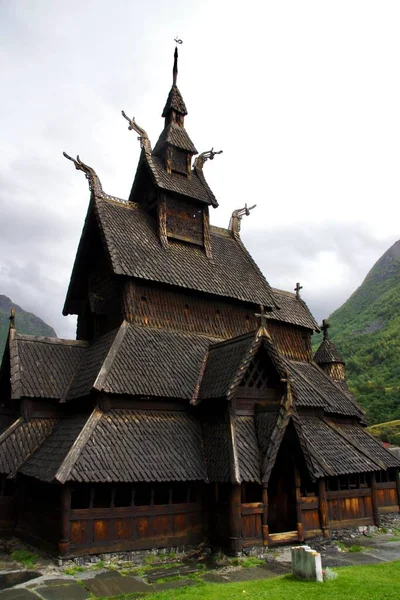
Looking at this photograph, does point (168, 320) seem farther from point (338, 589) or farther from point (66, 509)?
point (338, 589)

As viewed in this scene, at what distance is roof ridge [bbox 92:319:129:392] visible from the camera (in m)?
14.1

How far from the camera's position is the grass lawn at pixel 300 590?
8777 mm

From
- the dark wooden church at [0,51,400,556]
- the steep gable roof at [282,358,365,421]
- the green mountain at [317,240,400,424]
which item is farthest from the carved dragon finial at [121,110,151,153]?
the green mountain at [317,240,400,424]

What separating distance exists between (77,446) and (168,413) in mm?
3374

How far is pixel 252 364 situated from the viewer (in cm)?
1552

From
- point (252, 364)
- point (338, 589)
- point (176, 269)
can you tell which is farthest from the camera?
point (176, 269)

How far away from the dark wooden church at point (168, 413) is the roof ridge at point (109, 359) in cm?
4

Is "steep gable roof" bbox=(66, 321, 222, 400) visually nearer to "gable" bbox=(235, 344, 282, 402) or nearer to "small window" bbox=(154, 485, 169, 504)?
"gable" bbox=(235, 344, 282, 402)

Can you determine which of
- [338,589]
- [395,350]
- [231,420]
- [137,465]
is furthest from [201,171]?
[395,350]

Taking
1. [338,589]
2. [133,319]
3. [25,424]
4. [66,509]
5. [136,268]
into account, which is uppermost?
[136,268]

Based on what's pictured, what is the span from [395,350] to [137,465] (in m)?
80.7

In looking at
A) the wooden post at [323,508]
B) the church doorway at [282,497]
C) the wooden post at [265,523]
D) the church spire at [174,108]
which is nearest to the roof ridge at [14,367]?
the wooden post at [265,523]

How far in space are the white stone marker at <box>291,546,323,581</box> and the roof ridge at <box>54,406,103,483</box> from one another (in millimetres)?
5513

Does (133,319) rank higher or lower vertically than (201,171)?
lower
